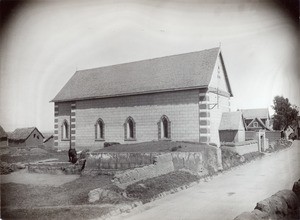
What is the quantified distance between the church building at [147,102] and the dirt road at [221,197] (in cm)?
629

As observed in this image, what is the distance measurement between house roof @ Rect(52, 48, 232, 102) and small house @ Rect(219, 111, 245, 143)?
358cm

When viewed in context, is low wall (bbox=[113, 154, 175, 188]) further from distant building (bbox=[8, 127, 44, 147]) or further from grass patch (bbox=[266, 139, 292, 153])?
distant building (bbox=[8, 127, 44, 147])

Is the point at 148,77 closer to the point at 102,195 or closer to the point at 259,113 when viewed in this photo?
the point at 259,113

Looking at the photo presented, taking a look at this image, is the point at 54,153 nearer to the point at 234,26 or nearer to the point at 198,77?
the point at 198,77

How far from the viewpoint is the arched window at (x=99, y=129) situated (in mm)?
22375

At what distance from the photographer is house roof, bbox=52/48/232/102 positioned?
63.2 feet

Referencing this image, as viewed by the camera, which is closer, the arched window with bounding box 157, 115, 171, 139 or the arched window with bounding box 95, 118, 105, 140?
the arched window with bounding box 157, 115, 171, 139

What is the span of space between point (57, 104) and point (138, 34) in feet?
52.6

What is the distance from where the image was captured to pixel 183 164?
45.3 feet

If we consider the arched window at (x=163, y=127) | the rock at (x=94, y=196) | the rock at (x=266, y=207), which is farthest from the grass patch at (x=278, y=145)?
the rock at (x=94, y=196)

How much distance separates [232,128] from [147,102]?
5.92 meters

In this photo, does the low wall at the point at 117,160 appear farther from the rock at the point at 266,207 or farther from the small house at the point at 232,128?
the small house at the point at 232,128

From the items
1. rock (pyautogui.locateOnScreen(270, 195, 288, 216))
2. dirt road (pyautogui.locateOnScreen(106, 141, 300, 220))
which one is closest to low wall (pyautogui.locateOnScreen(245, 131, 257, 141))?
dirt road (pyautogui.locateOnScreen(106, 141, 300, 220))

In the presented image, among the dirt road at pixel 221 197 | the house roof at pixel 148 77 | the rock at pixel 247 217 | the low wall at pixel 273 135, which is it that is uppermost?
the house roof at pixel 148 77
